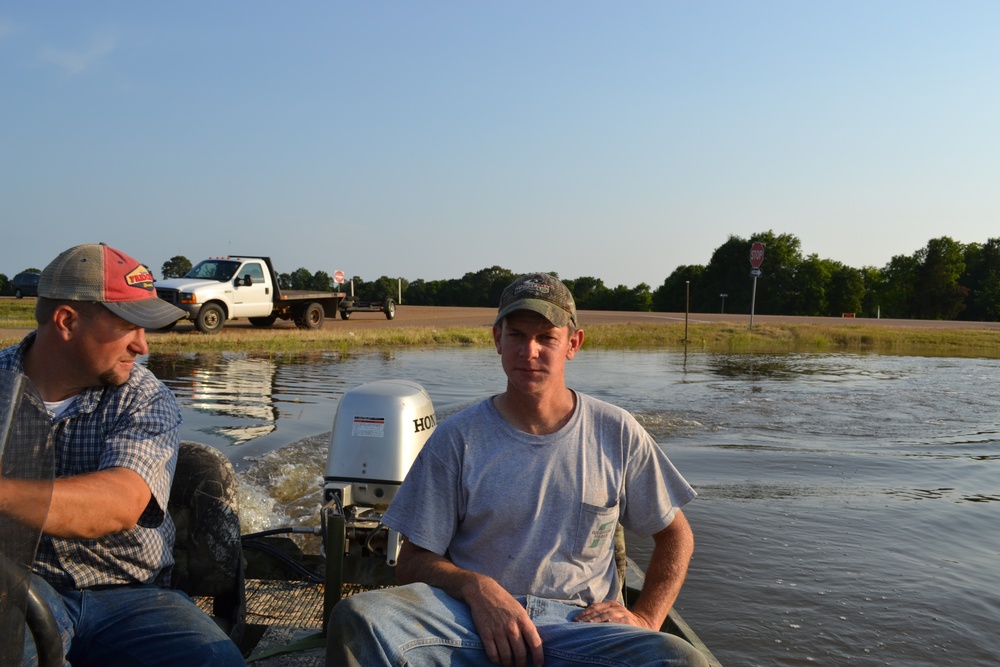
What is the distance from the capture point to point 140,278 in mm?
2713

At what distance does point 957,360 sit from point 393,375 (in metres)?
17.9

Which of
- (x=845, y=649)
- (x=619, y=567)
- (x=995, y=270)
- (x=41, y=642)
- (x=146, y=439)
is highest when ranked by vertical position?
(x=995, y=270)

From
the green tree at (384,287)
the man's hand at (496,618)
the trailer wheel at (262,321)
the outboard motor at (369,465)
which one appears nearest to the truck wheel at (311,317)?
the trailer wheel at (262,321)

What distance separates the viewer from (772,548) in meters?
6.48

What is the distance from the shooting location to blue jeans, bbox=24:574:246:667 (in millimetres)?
2402

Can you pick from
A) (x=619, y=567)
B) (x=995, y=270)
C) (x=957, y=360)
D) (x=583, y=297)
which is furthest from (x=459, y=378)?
(x=995, y=270)

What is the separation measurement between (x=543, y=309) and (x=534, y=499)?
608 mm

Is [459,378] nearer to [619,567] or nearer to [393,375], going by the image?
[393,375]

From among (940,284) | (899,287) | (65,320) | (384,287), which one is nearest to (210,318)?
(65,320)

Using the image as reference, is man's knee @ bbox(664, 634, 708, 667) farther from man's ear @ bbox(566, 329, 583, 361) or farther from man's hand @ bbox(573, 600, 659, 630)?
man's ear @ bbox(566, 329, 583, 361)

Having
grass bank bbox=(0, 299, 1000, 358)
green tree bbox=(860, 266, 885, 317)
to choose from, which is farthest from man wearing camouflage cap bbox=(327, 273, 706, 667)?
green tree bbox=(860, 266, 885, 317)

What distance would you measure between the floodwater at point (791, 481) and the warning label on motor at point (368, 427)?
2.29 m

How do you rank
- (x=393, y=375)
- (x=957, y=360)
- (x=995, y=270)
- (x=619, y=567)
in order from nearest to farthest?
1. (x=619, y=567)
2. (x=393, y=375)
3. (x=957, y=360)
4. (x=995, y=270)

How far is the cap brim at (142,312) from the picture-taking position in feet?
8.41
